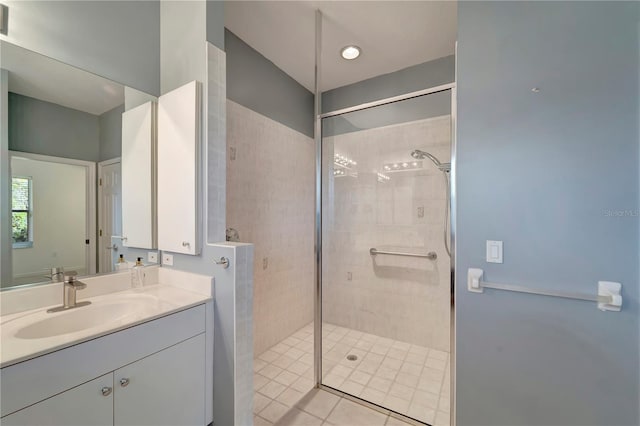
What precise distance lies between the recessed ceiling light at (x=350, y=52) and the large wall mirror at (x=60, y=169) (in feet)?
5.46

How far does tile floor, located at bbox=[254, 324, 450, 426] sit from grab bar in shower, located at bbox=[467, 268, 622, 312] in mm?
1036

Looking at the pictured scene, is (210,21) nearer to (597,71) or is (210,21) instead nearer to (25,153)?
(25,153)

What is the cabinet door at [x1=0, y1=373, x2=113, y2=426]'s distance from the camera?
2.74 feet

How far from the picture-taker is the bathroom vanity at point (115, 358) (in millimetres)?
854

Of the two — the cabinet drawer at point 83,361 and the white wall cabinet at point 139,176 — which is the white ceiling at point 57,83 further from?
the cabinet drawer at point 83,361

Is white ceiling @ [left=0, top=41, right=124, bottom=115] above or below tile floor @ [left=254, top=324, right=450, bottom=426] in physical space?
above

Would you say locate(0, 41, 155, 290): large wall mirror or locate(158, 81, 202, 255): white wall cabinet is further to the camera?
locate(158, 81, 202, 255): white wall cabinet

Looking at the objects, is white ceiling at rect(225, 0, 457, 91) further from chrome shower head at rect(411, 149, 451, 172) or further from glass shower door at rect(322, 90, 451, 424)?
chrome shower head at rect(411, 149, 451, 172)

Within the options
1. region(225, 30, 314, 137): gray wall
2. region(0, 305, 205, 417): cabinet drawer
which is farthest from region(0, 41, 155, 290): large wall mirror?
region(225, 30, 314, 137): gray wall

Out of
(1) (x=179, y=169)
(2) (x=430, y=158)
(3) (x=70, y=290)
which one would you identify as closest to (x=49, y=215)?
(3) (x=70, y=290)

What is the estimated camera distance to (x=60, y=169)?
4.42 ft

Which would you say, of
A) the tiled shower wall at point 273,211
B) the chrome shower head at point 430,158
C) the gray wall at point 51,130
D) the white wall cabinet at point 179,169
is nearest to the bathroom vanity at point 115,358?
the white wall cabinet at point 179,169

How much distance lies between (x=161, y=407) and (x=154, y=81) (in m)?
1.91

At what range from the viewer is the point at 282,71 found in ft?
8.60
